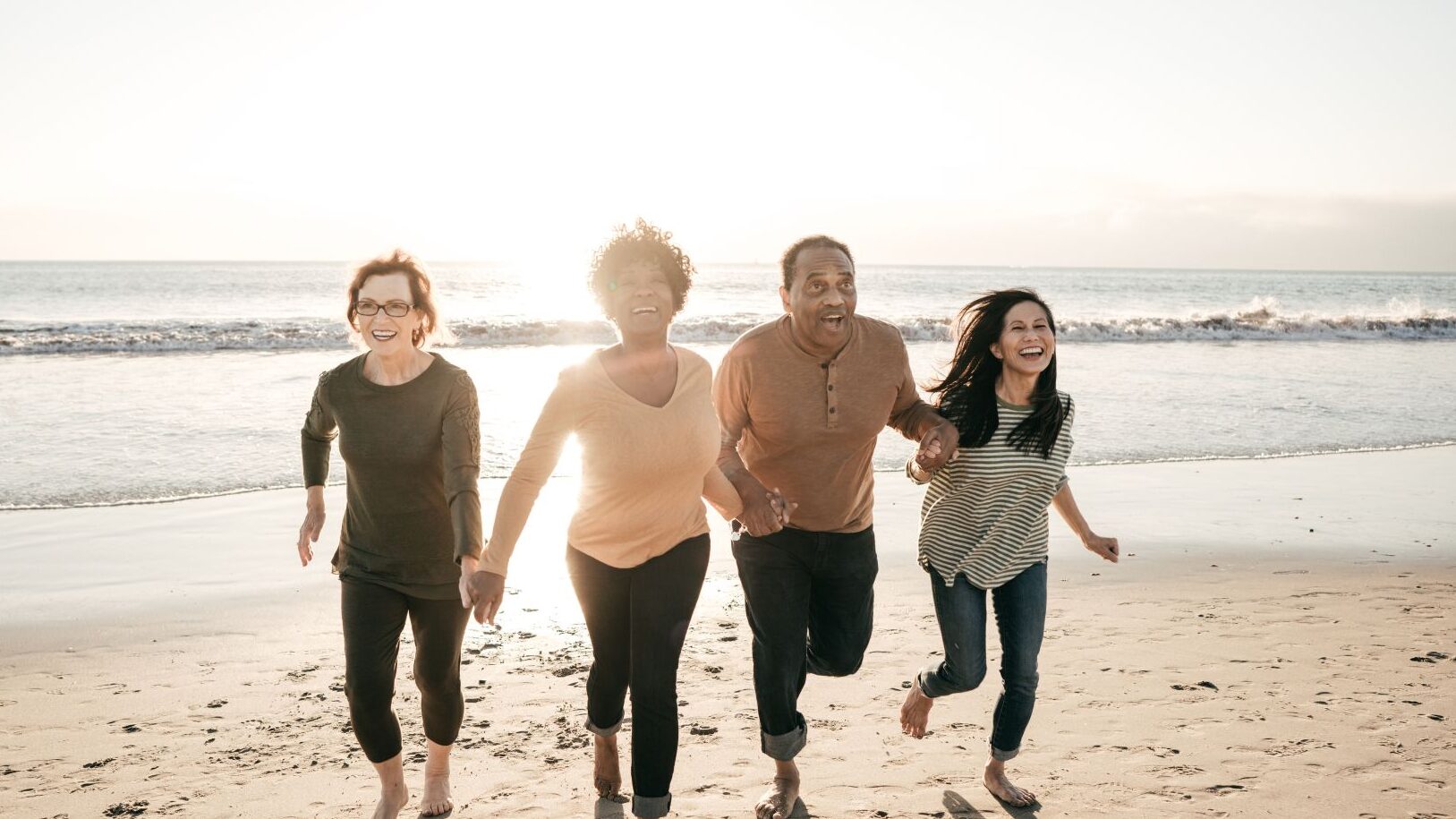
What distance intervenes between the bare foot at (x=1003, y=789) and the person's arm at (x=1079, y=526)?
0.88 metres

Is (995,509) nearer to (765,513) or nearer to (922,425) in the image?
(922,425)

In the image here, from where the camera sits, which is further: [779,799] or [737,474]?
[779,799]

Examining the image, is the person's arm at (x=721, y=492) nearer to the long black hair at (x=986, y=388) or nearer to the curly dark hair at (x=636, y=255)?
the curly dark hair at (x=636, y=255)

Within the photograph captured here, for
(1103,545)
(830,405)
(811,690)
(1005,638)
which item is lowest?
(811,690)

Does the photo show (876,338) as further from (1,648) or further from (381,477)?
(1,648)

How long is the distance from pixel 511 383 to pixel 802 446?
588 inches

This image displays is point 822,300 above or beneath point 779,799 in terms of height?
above

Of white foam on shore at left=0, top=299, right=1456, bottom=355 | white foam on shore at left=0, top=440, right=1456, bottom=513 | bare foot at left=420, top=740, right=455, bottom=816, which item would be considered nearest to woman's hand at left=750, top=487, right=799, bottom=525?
bare foot at left=420, top=740, right=455, bottom=816

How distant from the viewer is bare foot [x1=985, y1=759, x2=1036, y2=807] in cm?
385

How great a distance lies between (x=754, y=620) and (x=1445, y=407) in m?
15.8

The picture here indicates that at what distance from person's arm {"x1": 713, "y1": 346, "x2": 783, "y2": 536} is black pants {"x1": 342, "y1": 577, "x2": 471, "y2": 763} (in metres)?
1.06

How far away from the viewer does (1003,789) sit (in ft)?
12.7

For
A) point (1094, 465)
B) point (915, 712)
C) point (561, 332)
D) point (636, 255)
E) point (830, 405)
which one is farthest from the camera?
point (561, 332)

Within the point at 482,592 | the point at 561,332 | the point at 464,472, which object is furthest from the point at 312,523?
the point at 561,332
